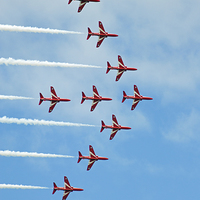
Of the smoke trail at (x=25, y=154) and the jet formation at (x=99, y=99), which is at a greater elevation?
the jet formation at (x=99, y=99)

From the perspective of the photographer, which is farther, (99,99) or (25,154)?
(99,99)

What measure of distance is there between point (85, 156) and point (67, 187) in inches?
315

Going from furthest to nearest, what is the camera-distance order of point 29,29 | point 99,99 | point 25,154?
point 99,99, point 29,29, point 25,154

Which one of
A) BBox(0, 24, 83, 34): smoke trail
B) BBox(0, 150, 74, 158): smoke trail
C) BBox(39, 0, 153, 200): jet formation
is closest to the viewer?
BBox(0, 150, 74, 158): smoke trail

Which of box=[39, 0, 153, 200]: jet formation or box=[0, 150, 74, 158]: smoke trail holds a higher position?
box=[39, 0, 153, 200]: jet formation

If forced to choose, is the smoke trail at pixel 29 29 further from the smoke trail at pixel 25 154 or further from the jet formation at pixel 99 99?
the smoke trail at pixel 25 154

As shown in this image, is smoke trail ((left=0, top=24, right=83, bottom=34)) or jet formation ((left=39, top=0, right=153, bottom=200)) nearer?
smoke trail ((left=0, top=24, right=83, bottom=34))

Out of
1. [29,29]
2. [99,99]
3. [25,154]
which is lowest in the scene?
[25,154]

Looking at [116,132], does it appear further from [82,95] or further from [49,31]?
[49,31]

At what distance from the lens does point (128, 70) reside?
122938 millimetres

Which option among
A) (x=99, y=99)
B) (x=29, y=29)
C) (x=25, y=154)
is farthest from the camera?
(x=99, y=99)

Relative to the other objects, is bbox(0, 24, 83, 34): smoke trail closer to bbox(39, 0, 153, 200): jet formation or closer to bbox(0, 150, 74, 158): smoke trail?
bbox(39, 0, 153, 200): jet formation

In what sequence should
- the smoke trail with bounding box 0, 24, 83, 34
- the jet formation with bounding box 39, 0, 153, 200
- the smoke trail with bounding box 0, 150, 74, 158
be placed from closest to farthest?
the smoke trail with bounding box 0, 150, 74, 158, the smoke trail with bounding box 0, 24, 83, 34, the jet formation with bounding box 39, 0, 153, 200

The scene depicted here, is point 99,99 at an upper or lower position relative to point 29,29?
lower
